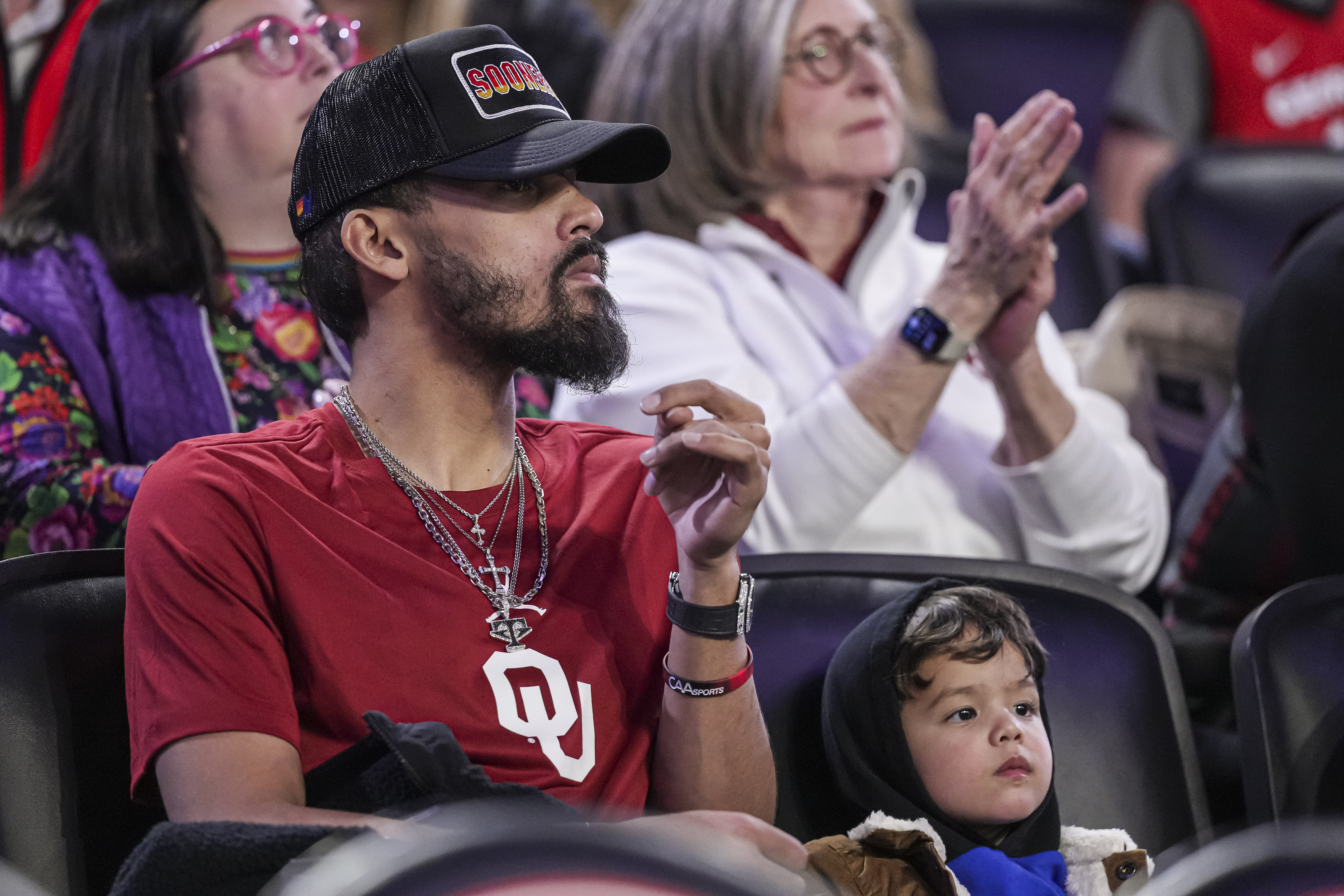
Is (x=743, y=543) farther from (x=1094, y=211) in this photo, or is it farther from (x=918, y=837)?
(x=1094, y=211)

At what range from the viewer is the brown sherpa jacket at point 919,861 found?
125 cm

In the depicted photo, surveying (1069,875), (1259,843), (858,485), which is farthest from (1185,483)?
(1259,843)

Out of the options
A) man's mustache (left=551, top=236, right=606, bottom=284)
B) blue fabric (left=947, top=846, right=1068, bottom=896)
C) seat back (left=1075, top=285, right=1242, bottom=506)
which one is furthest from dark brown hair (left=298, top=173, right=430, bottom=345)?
seat back (left=1075, top=285, right=1242, bottom=506)

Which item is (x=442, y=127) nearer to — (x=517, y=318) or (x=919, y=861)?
(x=517, y=318)

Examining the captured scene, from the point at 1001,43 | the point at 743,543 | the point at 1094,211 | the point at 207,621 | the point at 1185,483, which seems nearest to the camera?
the point at 207,621

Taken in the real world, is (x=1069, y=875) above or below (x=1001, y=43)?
below

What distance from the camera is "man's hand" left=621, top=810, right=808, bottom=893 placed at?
0.95 m

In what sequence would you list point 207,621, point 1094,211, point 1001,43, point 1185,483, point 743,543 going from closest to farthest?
1. point 207,621
2. point 743,543
3. point 1185,483
4. point 1094,211
5. point 1001,43

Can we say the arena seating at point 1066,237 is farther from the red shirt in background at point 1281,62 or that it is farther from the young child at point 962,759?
the young child at point 962,759

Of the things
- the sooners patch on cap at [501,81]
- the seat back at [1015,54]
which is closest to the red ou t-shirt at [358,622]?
the sooners patch on cap at [501,81]

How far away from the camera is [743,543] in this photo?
203cm

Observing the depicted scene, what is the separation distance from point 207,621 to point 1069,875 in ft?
2.56

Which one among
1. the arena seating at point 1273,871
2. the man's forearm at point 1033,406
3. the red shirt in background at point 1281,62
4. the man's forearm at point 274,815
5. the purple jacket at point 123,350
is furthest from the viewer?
the red shirt in background at point 1281,62

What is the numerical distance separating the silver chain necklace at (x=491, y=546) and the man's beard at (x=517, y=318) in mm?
125
